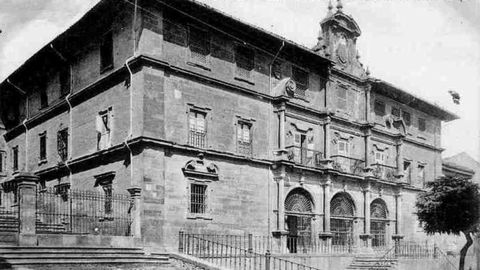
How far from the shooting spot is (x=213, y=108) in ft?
68.6

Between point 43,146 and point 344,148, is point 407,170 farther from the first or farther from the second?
point 43,146

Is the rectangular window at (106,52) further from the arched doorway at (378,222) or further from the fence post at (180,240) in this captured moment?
the arched doorway at (378,222)

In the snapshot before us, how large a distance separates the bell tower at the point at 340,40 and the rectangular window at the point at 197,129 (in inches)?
368

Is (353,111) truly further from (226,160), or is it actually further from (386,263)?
(226,160)

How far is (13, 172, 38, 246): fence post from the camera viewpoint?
1449 centimetres

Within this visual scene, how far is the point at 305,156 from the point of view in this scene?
25.0 metres

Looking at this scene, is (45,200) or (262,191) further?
(45,200)

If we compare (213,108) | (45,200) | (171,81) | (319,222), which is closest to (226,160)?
(213,108)

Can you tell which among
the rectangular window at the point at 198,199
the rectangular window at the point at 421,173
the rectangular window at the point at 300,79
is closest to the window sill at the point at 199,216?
the rectangular window at the point at 198,199

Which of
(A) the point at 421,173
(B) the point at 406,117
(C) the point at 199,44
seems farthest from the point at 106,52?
(A) the point at 421,173

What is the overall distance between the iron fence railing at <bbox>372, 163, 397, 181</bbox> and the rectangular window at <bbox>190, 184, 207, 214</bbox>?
40.7ft

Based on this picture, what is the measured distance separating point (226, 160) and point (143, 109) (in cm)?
426

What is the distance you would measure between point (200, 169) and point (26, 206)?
6926 mm

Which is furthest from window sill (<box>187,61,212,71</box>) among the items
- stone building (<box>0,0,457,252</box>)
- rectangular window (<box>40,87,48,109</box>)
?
rectangular window (<box>40,87,48,109</box>)
